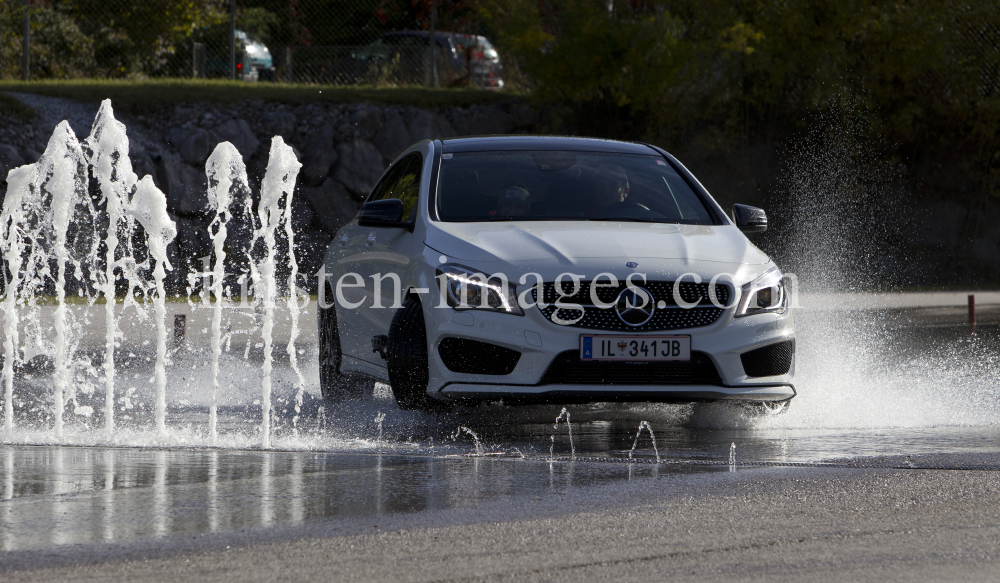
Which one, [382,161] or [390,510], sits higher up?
[382,161]

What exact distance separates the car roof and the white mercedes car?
42 cm

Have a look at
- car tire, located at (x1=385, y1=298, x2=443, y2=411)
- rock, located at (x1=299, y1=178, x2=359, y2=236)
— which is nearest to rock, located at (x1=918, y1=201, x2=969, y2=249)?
rock, located at (x1=299, y1=178, x2=359, y2=236)

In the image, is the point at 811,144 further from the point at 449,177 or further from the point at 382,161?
the point at 449,177

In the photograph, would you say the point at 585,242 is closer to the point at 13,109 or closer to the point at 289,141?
the point at 13,109

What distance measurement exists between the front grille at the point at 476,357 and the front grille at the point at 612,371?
0.66 feet

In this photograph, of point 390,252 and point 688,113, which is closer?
point 390,252

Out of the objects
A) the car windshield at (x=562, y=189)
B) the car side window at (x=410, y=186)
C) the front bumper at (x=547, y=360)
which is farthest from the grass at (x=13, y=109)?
the front bumper at (x=547, y=360)

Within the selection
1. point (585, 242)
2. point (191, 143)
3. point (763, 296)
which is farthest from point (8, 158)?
point (763, 296)

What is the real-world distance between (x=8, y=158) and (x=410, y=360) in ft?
45.8

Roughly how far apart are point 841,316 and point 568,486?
1053 cm

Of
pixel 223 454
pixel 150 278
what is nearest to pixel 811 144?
pixel 150 278

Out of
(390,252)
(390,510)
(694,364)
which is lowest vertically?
(390,510)

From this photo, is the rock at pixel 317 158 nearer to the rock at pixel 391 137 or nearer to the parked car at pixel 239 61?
the rock at pixel 391 137

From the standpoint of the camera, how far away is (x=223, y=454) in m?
6.57
